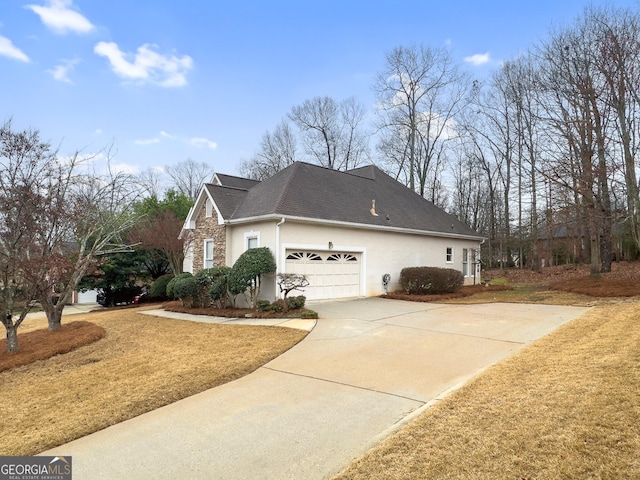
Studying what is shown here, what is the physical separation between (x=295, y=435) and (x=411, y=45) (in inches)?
1314

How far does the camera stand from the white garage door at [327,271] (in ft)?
45.6

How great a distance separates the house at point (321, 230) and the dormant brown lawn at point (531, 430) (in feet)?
29.9

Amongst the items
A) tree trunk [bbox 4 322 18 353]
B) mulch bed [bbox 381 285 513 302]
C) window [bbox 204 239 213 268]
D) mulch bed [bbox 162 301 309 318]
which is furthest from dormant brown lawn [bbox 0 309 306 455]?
mulch bed [bbox 381 285 513 302]

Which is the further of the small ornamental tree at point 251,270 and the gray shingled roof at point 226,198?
the gray shingled roof at point 226,198

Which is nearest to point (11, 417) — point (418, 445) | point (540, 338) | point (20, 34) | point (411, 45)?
point (418, 445)

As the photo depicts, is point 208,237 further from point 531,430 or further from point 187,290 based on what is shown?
point 531,430

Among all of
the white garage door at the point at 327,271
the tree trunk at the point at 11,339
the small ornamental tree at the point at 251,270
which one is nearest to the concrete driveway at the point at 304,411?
the small ornamental tree at the point at 251,270

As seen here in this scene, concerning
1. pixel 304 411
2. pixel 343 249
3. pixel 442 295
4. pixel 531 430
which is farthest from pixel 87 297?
pixel 531 430

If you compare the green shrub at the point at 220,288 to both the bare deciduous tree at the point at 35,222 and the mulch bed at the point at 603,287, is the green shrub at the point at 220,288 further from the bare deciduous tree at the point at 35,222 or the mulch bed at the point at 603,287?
the mulch bed at the point at 603,287

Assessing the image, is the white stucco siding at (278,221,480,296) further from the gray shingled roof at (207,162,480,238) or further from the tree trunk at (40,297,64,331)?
the tree trunk at (40,297,64,331)

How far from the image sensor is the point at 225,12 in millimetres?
13461

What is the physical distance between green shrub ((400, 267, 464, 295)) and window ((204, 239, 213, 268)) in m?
8.44

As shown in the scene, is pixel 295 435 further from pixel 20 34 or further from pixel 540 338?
pixel 20 34

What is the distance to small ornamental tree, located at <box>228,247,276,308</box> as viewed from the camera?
12.6 meters
